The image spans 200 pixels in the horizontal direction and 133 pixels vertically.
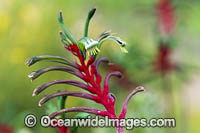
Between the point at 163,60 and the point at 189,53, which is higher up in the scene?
the point at 189,53

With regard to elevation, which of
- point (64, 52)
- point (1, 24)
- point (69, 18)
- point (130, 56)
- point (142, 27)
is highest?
point (142, 27)

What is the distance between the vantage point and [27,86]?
158 centimetres

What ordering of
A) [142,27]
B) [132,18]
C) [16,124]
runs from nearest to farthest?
1. [16,124]
2. [142,27]
3. [132,18]

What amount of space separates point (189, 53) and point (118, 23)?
73cm

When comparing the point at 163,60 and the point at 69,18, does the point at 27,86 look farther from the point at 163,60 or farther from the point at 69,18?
the point at 163,60

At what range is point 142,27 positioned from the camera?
2.52 metres

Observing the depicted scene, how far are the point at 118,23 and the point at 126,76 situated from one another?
5.49 feet

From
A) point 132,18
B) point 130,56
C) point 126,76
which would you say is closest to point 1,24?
point 126,76

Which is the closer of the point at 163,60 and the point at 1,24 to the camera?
the point at 163,60

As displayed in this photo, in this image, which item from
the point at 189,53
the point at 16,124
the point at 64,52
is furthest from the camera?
the point at 189,53

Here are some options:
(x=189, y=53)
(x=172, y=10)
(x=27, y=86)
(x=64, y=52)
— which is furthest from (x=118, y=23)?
(x=172, y=10)

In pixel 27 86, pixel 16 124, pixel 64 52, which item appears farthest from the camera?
pixel 64 52

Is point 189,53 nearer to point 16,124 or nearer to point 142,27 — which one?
point 142,27

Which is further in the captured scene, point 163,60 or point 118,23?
point 118,23
